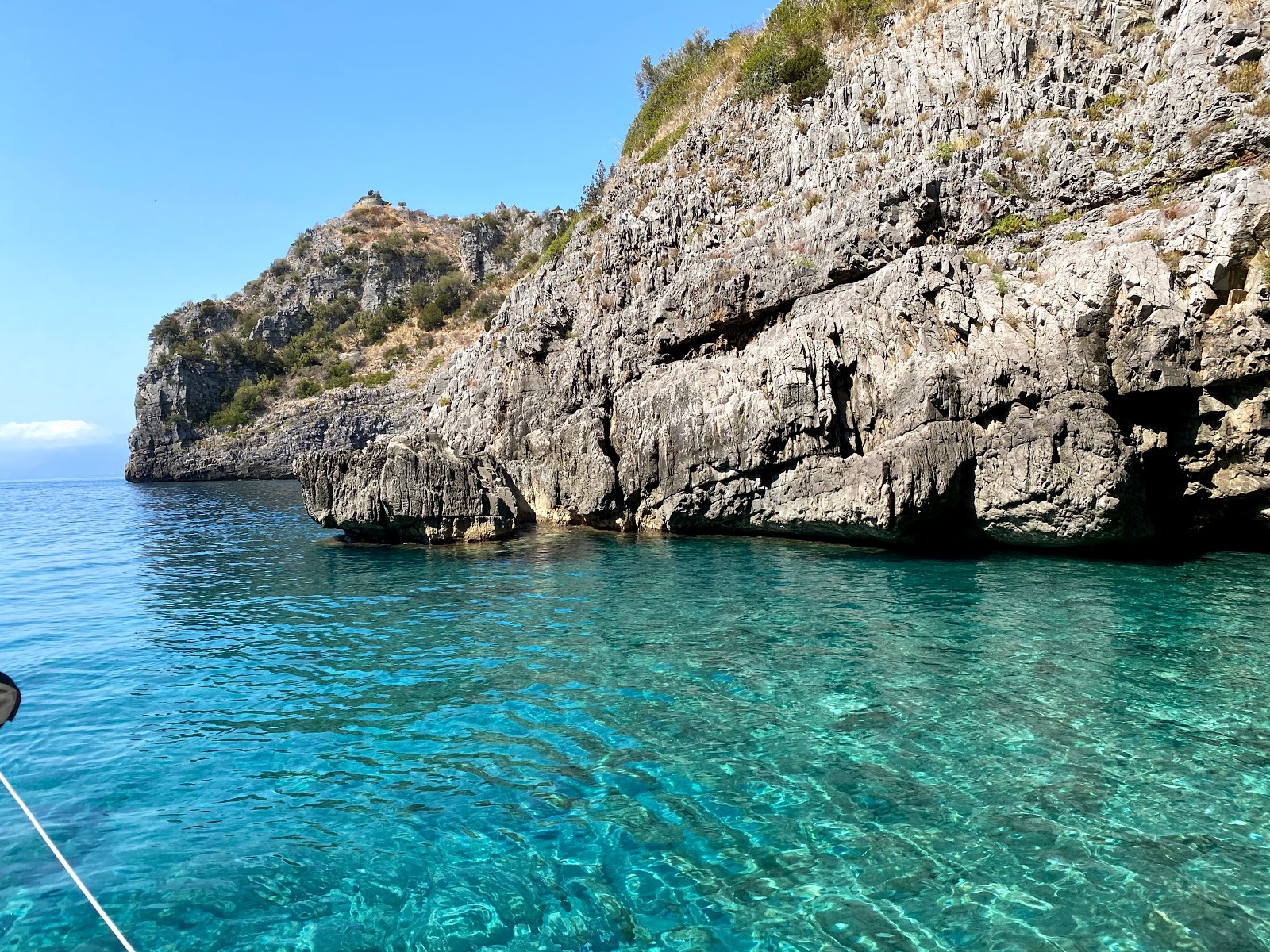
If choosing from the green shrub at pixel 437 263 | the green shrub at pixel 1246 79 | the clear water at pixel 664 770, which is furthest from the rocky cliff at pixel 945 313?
the green shrub at pixel 437 263

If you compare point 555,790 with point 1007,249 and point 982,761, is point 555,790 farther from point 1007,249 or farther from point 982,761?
point 1007,249

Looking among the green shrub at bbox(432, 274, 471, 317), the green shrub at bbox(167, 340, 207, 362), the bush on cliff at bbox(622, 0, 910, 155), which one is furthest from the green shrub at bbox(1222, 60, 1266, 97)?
the green shrub at bbox(167, 340, 207, 362)

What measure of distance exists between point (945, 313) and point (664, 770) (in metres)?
15.8

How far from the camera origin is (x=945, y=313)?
1875cm

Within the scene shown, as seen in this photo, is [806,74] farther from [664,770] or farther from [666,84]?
[664,770]

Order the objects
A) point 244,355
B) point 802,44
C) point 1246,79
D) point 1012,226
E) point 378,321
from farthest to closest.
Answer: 1. point 378,321
2. point 244,355
3. point 802,44
4. point 1012,226
5. point 1246,79

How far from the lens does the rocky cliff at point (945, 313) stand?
16.0m

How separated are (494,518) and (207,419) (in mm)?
68301

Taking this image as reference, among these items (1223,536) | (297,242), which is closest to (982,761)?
(1223,536)

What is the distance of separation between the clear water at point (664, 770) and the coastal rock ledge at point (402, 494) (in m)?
7.96

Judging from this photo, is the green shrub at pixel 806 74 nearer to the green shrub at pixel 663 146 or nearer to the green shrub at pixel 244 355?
the green shrub at pixel 663 146

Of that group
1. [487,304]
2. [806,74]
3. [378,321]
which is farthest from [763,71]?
[378,321]

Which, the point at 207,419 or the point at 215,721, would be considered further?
the point at 207,419

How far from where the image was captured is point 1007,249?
20.0 metres
